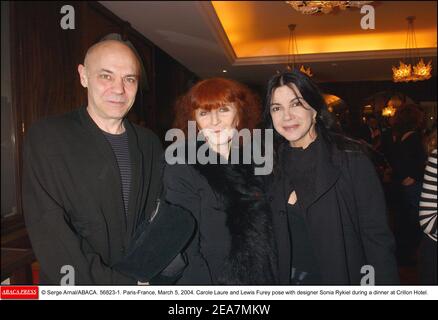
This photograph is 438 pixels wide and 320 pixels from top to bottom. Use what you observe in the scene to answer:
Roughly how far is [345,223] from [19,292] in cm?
95

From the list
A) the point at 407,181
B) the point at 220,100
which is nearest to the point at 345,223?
the point at 407,181

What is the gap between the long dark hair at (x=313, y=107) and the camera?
860mm

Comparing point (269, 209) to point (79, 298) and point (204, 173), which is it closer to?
point (204, 173)

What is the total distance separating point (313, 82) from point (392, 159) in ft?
1.17

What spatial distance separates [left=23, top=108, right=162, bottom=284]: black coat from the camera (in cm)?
76

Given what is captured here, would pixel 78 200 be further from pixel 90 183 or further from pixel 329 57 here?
pixel 329 57

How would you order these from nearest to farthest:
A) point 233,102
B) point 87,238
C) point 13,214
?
1. point 87,238
2. point 233,102
3. point 13,214

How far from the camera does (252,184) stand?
0.87 metres

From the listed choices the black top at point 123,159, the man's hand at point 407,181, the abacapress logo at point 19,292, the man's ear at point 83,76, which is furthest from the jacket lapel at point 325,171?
the abacapress logo at point 19,292

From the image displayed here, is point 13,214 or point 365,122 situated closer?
point 365,122

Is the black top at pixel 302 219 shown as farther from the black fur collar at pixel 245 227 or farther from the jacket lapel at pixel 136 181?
the jacket lapel at pixel 136 181

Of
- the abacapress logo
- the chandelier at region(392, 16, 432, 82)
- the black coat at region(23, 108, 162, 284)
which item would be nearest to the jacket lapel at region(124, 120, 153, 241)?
the black coat at region(23, 108, 162, 284)

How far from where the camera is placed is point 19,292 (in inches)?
34.9
